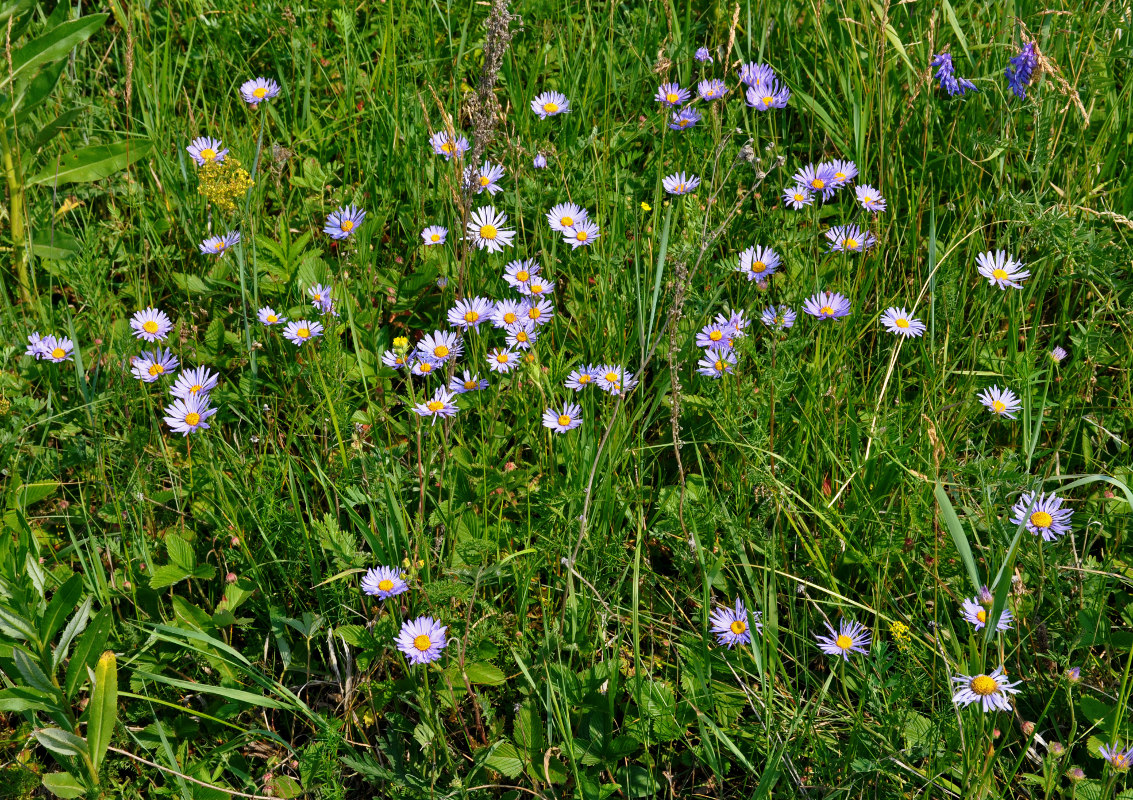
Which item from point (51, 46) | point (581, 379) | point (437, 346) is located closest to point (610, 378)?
point (581, 379)

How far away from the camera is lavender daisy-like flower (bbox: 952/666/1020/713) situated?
1.70 metres

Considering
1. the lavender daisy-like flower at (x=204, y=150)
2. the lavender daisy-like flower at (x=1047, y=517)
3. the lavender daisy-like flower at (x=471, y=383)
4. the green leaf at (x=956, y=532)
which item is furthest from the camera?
the lavender daisy-like flower at (x=204, y=150)

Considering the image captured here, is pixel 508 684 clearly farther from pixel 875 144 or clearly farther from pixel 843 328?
pixel 875 144

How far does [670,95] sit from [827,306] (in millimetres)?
970

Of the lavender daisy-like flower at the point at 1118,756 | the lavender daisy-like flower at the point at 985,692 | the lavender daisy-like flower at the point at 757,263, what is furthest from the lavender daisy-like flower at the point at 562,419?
the lavender daisy-like flower at the point at 1118,756

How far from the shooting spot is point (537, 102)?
3.17 metres

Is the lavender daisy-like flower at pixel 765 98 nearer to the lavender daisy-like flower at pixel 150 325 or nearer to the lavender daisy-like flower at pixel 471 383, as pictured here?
the lavender daisy-like flower at pixel 471 383

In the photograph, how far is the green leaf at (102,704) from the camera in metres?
1.71

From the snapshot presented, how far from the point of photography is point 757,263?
2629 mm

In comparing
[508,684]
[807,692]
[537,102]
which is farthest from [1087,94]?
[508,684]

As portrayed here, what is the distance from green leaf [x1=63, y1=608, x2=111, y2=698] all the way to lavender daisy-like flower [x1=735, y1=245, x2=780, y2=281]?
5.73ft

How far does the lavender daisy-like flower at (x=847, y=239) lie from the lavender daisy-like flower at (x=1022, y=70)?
2.03 ft

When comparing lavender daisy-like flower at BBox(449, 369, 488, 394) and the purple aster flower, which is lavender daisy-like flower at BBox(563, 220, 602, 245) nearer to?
lavender daisy-like flower at BBox(449, 369, 488, 394)

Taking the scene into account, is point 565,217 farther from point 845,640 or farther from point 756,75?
point 845,640
